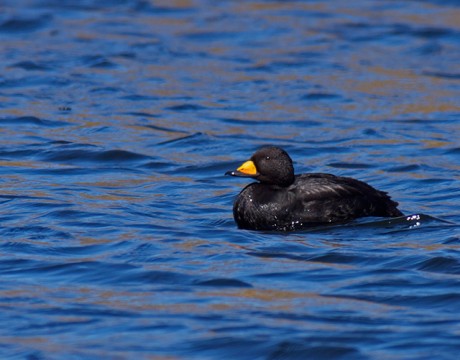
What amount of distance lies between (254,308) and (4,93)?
375 inches

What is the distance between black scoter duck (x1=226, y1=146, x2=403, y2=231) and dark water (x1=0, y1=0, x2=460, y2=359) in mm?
170

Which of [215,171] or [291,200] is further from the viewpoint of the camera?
[215,171]

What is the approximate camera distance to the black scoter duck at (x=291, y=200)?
34.2 ft

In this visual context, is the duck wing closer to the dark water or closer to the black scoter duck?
the black scoter duck

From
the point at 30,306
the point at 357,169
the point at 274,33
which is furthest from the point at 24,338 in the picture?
the point at 274,33

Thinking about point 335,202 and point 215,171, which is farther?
point 215,171

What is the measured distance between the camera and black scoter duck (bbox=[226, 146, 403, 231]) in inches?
410

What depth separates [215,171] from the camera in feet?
43.1

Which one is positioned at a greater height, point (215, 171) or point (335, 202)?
point (335, 202)

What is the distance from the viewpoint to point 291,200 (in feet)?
34.3

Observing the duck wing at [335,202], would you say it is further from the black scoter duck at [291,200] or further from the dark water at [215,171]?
the dark water at [215,171]

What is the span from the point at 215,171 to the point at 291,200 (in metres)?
2.76

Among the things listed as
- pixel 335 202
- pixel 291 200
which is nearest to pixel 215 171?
pixel 291 200

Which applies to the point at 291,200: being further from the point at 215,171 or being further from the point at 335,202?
the point at 215,171
